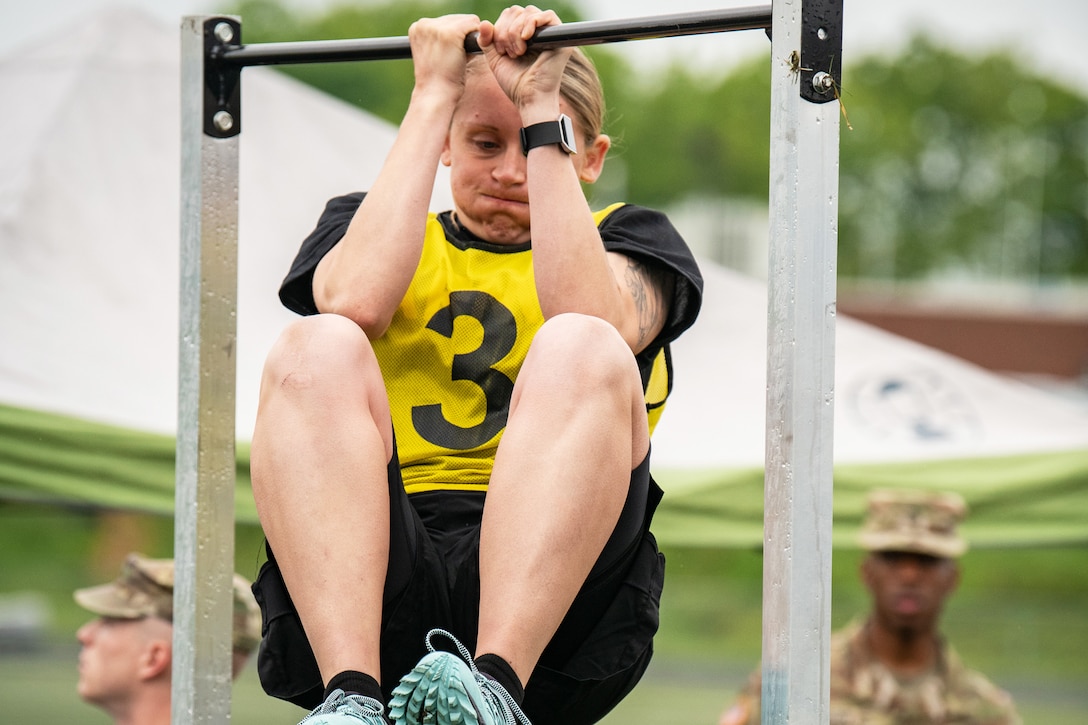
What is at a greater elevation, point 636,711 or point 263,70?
point 263,70

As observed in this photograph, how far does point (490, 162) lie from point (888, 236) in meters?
28.3

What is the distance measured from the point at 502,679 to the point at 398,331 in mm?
614

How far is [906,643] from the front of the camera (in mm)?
4234

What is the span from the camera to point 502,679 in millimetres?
1643

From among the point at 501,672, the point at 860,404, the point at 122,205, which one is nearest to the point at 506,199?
the point at 501,672

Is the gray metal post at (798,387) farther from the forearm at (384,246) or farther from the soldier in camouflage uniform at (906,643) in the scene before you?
the soldier in camouflage uniform at (906,643)

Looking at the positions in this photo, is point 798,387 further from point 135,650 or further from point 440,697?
point 135,650

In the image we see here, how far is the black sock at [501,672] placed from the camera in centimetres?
164

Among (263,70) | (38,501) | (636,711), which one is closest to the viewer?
(38,501)

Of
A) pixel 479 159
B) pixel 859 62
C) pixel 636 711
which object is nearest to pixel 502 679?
pixel 479 159

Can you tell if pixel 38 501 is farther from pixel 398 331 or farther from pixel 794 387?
pixel 794 387

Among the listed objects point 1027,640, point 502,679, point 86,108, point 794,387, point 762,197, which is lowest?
point 1027,640

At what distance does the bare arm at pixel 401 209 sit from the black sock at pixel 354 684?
50cm

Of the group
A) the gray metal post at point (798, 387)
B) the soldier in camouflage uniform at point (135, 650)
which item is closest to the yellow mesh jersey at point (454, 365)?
the gray metal post at point (798, 387)
